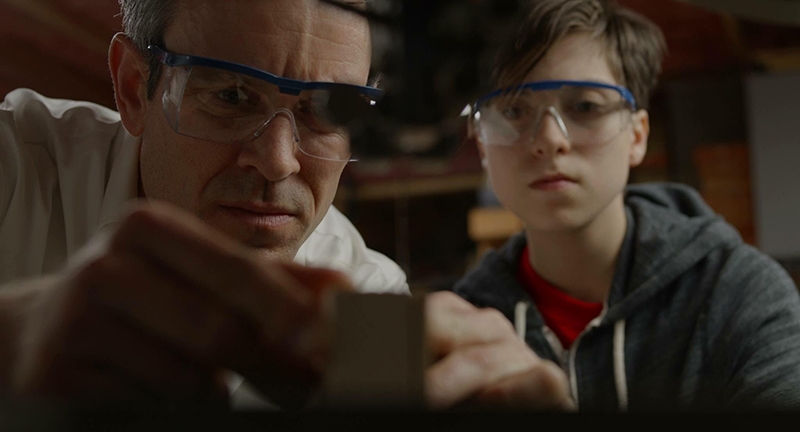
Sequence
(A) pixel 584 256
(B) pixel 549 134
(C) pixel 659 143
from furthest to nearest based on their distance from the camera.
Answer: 1. (C) pixel 659 143
2. (A) pixel 584 256
3. (B) pixel 549 134

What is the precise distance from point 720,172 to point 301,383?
142 cm

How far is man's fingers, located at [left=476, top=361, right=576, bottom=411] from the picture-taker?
7.6 inches

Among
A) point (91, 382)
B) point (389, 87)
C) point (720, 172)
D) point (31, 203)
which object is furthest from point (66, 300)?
point (720, 172)

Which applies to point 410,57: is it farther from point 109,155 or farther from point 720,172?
point 720,172

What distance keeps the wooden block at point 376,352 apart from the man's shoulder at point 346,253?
78mm

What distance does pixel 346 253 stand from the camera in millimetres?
612

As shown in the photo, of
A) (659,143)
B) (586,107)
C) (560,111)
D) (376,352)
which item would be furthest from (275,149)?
(659,143)

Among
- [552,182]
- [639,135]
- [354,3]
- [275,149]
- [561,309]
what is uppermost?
[354,3]

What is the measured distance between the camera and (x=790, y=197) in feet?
3.85

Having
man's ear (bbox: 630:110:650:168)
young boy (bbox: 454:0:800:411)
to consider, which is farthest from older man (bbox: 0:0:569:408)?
man's ear (bbox: 630:110:650:168)

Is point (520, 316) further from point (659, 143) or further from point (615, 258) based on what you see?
point (659, 143)

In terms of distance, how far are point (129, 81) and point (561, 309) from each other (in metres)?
0.70

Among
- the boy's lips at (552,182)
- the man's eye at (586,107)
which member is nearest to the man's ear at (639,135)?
the man's eye at (586,107)

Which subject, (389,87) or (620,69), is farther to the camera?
(620,69)
